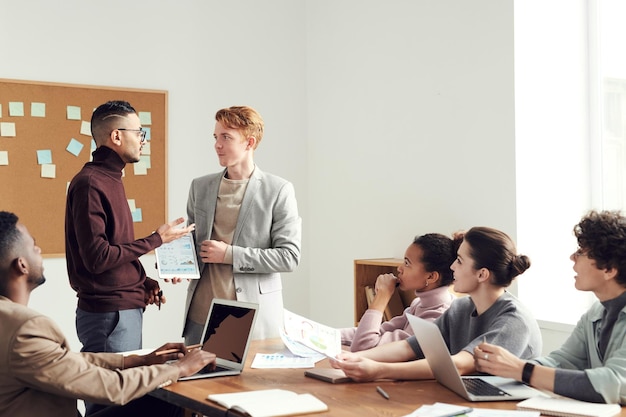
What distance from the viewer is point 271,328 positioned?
10.8 feet

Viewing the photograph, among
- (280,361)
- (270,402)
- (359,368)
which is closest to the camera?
(270,402)

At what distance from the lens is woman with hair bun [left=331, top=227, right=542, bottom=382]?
2.41m

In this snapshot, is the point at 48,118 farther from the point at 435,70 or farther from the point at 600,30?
the point at 600,30

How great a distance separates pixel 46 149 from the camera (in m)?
4.77

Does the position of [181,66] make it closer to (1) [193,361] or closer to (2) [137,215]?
(2) [137,215]

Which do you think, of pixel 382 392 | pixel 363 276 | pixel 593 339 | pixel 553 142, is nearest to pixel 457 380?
pixel 382 392

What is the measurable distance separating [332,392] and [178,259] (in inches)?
46.2

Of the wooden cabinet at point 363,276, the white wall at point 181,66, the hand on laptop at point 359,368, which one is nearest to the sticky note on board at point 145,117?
the white wall at point 181,66

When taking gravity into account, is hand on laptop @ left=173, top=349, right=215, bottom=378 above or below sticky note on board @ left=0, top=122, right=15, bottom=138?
below

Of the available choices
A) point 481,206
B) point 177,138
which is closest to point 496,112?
point 481,206

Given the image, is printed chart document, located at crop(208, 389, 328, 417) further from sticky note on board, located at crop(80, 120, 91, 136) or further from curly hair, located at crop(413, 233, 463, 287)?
sticky note on board, located at crop(80, 120, 91, 136)

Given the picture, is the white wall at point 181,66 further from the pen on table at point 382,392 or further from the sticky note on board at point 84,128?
the pen on table at point 382,392

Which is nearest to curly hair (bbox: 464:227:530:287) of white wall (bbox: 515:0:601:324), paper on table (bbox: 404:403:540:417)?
paper on table (bbox: 404:403:540:417)

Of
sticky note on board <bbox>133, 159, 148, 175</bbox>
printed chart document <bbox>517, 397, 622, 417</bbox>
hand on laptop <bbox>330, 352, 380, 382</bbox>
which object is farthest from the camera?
sticky note on board <bbox>133, 159, 148, 175</bbox>
